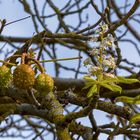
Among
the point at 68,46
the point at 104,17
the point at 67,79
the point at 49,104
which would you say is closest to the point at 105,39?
the point at 49,104

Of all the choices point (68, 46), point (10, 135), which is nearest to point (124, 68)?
point (68, 46)

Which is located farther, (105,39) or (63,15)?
(63,15)

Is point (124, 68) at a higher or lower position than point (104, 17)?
higher

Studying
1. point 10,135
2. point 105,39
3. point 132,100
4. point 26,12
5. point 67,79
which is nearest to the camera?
point 132,100

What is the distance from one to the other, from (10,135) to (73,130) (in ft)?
6.92

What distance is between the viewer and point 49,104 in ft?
4.82

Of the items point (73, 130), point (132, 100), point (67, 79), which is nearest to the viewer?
point (132, 100)

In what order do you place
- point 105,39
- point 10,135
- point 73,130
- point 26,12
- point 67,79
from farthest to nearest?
point 10,135 < point 26,12 < point 67,79 < point 73,130 < point 105,39

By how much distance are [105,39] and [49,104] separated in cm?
29

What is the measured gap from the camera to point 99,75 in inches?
47.9

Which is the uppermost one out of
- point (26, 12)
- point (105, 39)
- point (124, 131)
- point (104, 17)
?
point (26, 12)

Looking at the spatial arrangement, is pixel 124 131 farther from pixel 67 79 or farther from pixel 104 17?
pixel 67 79

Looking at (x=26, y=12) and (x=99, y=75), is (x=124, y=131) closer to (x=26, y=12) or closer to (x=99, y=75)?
(x=99, y=75)

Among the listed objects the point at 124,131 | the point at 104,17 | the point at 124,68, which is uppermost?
the point at 124,68
